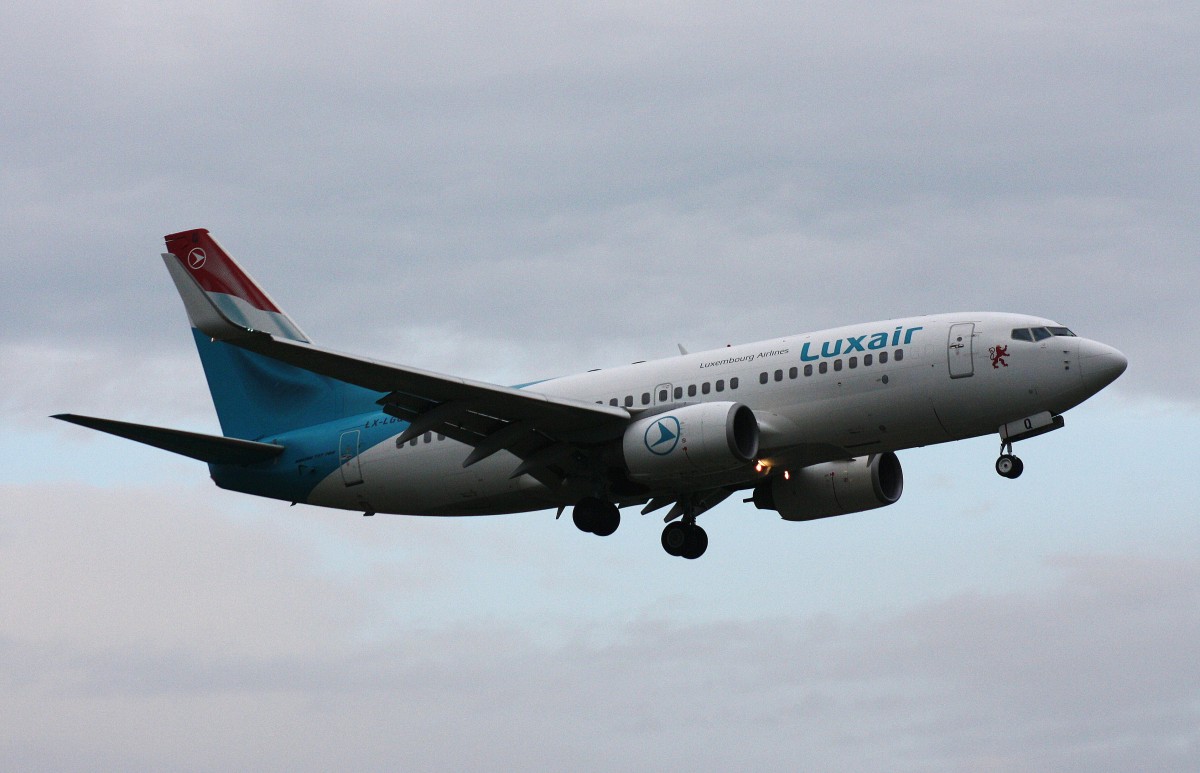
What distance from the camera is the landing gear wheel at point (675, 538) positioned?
4453cm

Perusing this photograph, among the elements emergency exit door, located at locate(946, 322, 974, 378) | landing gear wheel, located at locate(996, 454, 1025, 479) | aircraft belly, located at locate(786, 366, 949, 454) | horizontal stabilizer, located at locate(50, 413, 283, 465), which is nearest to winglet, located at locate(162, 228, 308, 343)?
horizontal stabilizer, located at locate(50, 413, 283, 465)

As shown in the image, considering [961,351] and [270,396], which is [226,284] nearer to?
[270,396]

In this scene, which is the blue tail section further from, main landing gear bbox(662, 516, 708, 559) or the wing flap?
main landing gear bbox(662, 516, 708, 559)

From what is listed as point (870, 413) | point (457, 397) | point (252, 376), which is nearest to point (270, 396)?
point (252, 376)

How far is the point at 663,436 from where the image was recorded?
127ft

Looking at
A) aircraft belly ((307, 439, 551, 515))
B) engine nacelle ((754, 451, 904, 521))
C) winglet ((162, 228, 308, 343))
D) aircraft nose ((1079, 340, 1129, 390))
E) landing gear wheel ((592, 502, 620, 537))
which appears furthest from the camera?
winglet ((162, 228, 308, 343))

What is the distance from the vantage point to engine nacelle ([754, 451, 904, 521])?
44.2 metres

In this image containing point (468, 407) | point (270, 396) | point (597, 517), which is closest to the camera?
point (468, 407)

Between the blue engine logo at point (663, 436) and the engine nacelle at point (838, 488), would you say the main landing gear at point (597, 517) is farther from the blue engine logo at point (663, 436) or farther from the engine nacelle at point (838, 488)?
the engine nacelle at point (838, 488)

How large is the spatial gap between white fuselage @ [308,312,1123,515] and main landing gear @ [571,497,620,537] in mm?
692

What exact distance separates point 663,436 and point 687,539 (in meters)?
6.48

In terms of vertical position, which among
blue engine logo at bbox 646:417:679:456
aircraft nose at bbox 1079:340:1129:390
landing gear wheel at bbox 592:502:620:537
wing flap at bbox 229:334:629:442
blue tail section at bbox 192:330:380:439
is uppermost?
blue tail section at bbox 192:330:380:439

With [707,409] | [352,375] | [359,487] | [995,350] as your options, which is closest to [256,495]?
[359,487]

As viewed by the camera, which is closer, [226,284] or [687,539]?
[687,539]
